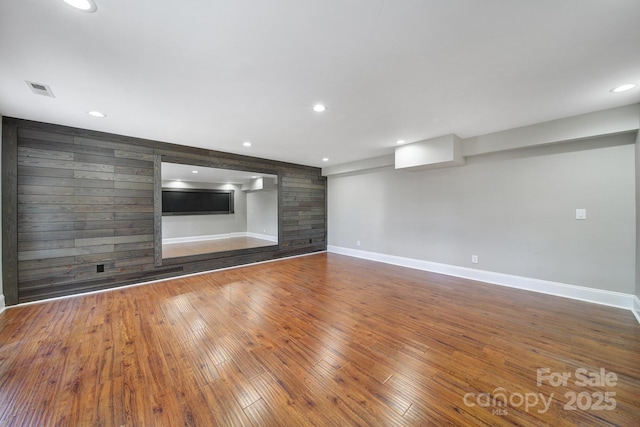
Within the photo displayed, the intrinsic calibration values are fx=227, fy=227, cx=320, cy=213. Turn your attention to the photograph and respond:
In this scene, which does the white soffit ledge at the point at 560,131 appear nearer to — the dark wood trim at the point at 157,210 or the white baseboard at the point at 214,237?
the white baseboard at the point at 214,237

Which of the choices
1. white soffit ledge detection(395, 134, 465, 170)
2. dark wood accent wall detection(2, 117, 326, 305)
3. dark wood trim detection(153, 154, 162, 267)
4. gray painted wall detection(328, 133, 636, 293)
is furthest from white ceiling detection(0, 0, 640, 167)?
dark wood trim detection(153, 154, 162, 267)

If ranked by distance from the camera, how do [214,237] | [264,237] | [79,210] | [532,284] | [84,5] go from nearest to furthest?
[84,5], [79,210], [532,284], [214,237], [264,237]

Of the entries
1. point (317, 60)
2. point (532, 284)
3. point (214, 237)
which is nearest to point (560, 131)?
point (532, 284)

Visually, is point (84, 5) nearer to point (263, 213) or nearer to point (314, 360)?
point (314, 360)

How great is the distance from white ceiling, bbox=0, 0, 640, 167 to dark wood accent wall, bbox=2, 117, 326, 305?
0.47 m

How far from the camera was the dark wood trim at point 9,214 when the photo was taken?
2855 millimetres

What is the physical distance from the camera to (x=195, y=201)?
4.95 m

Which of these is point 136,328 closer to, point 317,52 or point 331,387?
point 331,387

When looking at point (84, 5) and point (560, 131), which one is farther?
point (560, 131)

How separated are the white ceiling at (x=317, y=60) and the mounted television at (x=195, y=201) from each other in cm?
152

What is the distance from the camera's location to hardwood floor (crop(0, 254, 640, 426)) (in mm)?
1399

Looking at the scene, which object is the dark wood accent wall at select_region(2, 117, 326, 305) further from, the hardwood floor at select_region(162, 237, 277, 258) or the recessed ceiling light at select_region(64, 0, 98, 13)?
the recessed ceiling light at select_region(64, 0, 98, 13)

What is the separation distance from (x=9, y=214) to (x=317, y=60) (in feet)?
13.9

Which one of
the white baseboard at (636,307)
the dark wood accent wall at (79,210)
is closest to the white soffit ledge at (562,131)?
the white baseboard at (636,307)
